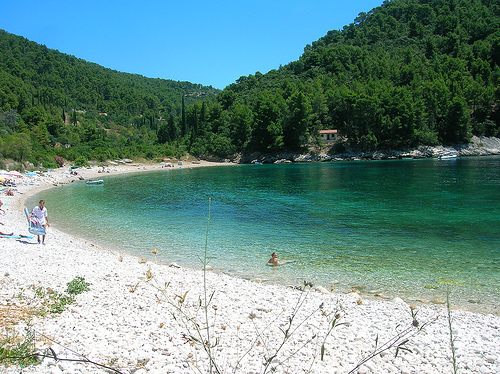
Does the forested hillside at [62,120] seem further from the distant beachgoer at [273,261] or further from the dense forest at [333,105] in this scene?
the distant beachgoer at [273,261]

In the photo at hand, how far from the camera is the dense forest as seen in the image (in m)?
105

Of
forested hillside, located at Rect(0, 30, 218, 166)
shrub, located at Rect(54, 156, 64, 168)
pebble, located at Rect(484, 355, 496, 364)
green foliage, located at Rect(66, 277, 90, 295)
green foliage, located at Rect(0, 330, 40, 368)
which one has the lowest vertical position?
pebble, located at Rect(484, 355, 496, 364)

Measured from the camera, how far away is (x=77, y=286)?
37.2ft

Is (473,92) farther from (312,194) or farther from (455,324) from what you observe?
(455,324)

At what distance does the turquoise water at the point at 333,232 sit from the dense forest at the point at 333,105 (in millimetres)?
45359

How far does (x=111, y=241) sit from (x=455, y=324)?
18.8 meters

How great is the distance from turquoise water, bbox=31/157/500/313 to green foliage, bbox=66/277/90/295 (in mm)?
6677

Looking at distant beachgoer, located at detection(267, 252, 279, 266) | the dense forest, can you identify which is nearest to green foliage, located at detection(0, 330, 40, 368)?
distant beachgoer, located at detection(267, 252, 279, 266)

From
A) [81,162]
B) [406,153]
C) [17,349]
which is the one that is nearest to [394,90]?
[406,153]

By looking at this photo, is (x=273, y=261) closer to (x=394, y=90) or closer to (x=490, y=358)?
(x=490, y=358)

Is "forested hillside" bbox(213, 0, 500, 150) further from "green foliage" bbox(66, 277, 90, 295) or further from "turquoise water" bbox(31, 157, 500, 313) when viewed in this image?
"green foliage" bbox(66, 277, 90, 295)

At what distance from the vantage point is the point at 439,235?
73.8 ft

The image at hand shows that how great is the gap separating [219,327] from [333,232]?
15.5 metres

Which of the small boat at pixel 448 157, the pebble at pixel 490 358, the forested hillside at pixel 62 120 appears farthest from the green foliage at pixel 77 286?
the small boat at pixel 448 157
